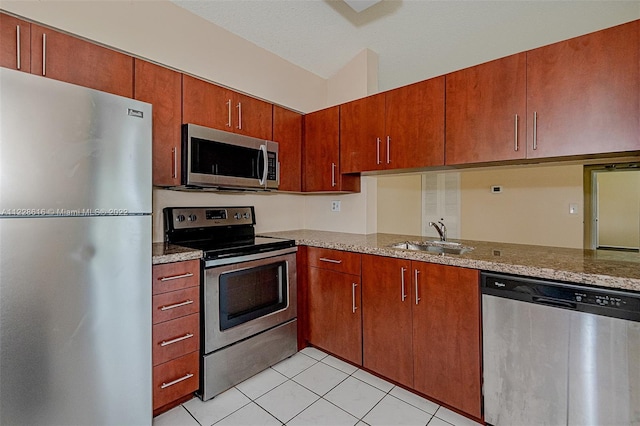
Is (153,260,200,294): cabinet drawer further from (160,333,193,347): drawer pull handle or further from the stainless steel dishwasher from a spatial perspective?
the stainless steel dishwasher

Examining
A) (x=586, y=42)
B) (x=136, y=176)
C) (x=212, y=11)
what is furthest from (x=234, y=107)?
(x=586, y=42)

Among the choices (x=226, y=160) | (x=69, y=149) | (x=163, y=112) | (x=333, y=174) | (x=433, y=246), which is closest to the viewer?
(x=69, y=149)

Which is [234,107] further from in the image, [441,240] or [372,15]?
[441,240]

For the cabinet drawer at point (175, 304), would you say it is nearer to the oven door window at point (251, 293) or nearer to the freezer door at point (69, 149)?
the oven door window at point (251, 293)

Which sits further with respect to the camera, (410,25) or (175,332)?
(410,25)

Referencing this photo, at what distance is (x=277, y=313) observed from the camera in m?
2.20

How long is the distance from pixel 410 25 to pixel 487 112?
1.17 metres

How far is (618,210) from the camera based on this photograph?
6.09 meters

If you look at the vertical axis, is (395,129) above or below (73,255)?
above

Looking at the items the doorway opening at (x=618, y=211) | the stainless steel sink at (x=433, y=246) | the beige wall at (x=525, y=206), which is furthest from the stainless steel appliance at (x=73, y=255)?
the doorway opening at (x=618, y=211)

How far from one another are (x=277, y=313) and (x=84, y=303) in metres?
1.20

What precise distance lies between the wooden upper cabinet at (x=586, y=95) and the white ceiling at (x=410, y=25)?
97 cm

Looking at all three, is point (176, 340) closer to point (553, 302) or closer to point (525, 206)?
point (553, 302)

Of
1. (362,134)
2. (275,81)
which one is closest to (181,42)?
(275,81)
